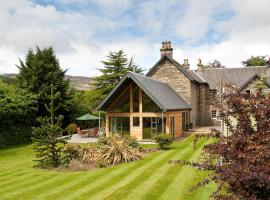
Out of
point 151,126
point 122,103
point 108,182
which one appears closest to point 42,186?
point 108,182

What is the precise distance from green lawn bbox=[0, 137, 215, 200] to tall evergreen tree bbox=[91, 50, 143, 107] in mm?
27073

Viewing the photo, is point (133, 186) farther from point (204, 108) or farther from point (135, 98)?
point (204, 108)

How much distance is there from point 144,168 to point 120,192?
4301 mm

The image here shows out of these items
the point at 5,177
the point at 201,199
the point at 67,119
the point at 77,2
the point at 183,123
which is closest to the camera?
the point at 201,199

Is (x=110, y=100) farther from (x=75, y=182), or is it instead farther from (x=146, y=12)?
(x=75, y=182)

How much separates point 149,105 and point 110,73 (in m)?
19.1

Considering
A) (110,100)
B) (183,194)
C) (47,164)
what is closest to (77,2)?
(47,164)

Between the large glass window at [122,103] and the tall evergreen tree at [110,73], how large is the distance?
15380 millimetres

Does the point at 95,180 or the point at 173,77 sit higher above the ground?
the point at 173,77

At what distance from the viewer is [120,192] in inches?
466

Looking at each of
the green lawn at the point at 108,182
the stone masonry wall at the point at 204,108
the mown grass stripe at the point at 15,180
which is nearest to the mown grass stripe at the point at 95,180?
the green lawn at the point at 108,182

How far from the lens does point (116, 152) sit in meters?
18.1

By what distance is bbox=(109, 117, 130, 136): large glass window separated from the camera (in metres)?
29.3

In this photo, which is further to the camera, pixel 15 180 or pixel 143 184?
pixel 15 180
